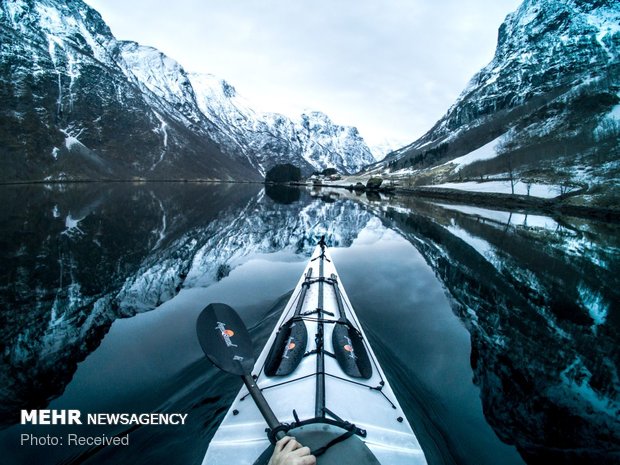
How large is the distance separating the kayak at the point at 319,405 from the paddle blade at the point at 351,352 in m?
0.02

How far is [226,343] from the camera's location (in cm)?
597

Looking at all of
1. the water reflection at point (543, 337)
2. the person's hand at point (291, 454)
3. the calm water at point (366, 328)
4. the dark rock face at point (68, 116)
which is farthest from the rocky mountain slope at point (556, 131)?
the dark rock face at point (68, 116)

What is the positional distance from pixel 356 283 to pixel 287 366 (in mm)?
9854

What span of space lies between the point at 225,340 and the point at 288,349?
1339 millimetres

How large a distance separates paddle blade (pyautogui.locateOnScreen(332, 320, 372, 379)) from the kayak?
0.06 ft

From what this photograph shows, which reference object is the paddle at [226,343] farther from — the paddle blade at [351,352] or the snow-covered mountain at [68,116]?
the snow-covered mountain at [68,116]

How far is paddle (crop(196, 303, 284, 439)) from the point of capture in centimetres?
545

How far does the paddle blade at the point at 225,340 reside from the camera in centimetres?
555

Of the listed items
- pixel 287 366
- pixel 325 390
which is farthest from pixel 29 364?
pixel 325 390

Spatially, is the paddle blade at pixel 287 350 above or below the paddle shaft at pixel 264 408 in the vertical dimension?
below

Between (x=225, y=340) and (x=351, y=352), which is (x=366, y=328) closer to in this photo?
(x=351, y=352)

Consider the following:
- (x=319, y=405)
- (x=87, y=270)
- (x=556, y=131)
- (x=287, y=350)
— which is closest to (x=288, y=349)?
(x=287, y=350)

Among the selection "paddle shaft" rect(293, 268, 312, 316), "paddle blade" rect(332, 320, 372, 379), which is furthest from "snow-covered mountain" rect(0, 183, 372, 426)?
"paddle blade" rect(332, 320, 372, 379)

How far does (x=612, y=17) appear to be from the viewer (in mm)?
199875
